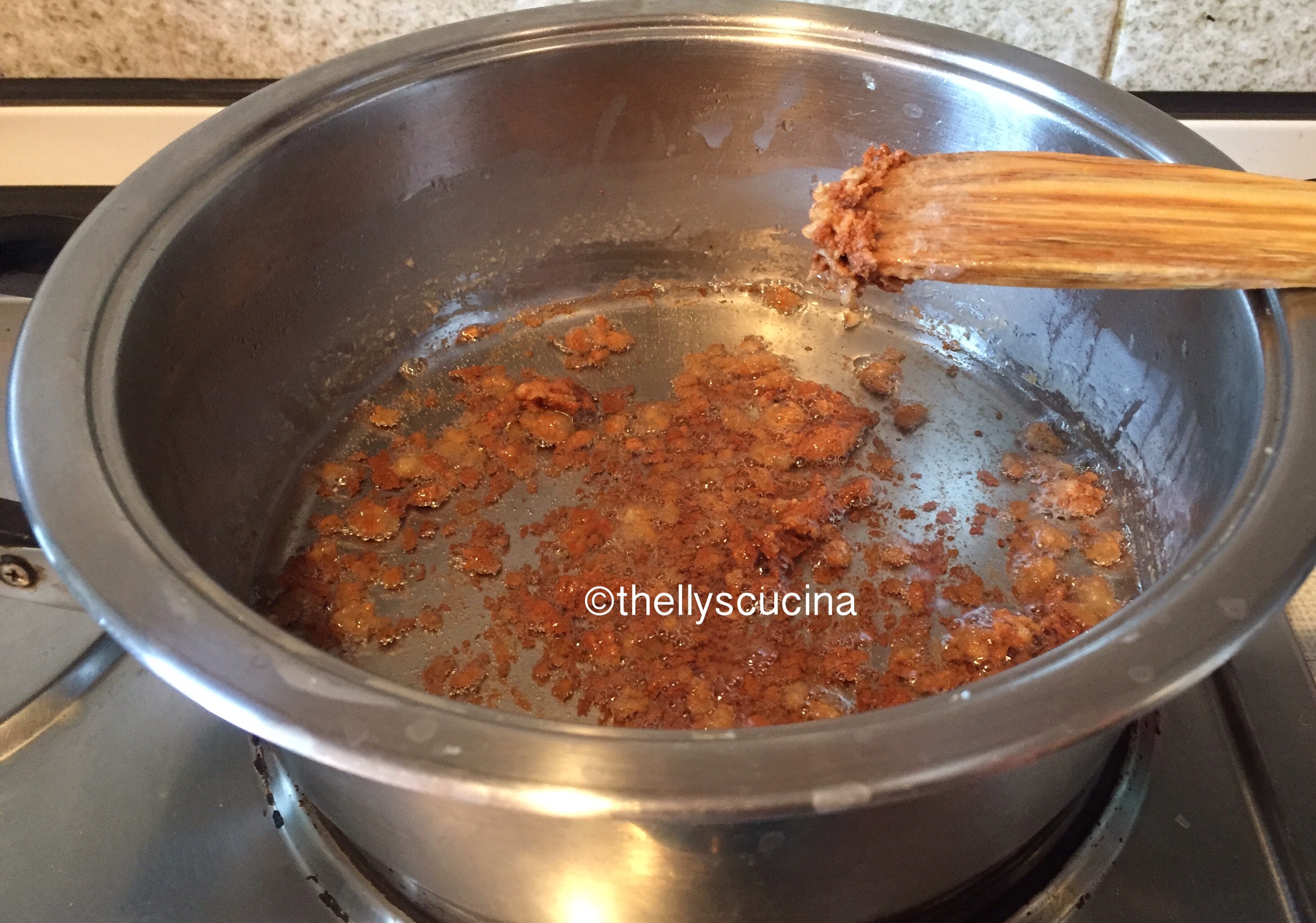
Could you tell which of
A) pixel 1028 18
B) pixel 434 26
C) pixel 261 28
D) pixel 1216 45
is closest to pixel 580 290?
pixel 434 26

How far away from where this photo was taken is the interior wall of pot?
0.71 meters

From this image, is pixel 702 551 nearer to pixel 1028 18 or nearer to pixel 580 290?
pixel 580 290

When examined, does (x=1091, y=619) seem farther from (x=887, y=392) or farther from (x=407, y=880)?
(x=407, y=880)

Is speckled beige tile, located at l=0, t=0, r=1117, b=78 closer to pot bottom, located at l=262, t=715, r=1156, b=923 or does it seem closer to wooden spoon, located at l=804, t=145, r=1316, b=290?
wooden spoon, located at l=804, t=145, r=1316, b=290

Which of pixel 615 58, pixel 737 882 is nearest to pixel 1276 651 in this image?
pixel 737 882

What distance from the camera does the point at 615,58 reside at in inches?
35.3

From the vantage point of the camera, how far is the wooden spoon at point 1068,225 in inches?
23.7

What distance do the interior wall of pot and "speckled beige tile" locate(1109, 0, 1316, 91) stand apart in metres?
0.25

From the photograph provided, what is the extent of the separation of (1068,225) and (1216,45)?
1.71 feet

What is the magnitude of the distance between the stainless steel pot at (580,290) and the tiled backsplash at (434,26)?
143mm

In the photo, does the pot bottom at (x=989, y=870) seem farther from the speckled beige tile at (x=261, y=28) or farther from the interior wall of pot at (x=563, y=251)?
the speckled beige tile at (x=261, y=28)

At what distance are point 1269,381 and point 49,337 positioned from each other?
0.73 metres

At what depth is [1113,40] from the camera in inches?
37.9

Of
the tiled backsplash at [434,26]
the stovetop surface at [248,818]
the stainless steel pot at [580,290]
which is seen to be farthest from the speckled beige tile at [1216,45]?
the stovetop surface at [248,818]
